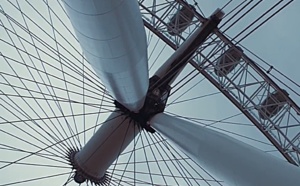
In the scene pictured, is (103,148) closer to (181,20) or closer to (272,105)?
(181,20)

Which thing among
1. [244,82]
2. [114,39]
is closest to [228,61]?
[244,82]

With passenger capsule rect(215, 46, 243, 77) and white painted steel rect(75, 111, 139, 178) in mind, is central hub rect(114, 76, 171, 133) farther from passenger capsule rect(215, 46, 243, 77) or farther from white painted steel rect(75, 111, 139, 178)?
passenger capsule rect(215, 46, 243, 77)

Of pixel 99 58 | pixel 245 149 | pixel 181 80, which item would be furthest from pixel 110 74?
pixel 181 80

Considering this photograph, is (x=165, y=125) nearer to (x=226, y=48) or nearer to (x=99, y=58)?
(x=99, y=58)

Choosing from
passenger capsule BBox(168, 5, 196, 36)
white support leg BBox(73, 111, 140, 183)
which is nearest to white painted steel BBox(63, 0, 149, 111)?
white support leg BBox(73, 111, 140, 183)

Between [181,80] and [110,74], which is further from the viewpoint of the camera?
[181,80]

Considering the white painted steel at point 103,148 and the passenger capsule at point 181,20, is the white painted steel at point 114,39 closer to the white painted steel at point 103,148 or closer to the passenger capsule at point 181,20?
the white painted steel at point 103,148
